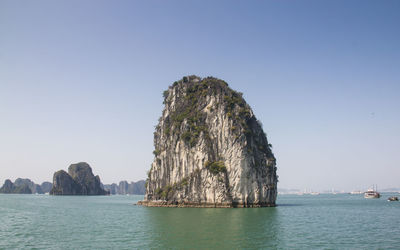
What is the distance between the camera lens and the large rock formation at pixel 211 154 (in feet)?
251

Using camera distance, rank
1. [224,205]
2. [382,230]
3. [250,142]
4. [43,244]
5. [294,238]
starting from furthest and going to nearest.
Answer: [250,142] → [224,205] → [382,230] → [294,238] → [43,244]

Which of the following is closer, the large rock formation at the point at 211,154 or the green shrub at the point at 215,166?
the large rock formation at the point at 211,154

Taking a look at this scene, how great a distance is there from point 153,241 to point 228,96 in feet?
193

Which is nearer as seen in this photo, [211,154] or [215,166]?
[215,166]

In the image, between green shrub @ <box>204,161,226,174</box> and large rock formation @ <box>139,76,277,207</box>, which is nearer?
large rock formation @ <box>139,76,277,207</box>

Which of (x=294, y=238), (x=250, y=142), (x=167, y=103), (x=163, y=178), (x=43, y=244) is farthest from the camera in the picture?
(x=167, y=103)

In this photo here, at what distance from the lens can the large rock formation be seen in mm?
76562

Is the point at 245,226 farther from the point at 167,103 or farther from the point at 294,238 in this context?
the point at 167,103

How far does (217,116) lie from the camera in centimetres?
8394

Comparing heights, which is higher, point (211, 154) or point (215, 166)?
point (211, 154)

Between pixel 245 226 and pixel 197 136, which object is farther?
pixel 197 136

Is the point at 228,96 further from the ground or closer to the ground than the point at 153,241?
further from the ground

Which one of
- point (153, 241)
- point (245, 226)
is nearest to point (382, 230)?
point (245, 226)

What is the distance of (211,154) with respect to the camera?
81.8 m
